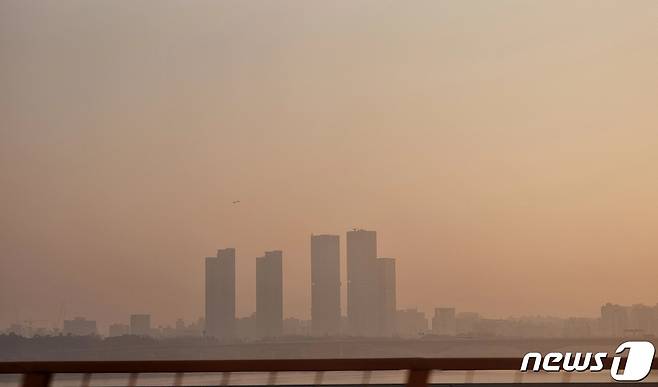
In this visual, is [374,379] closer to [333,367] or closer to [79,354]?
[333,367]

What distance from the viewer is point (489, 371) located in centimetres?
330

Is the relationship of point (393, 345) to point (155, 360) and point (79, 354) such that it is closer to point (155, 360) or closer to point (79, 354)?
point (79, 354)

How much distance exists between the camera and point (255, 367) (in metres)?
3.32

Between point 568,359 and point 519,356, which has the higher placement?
point 568,359

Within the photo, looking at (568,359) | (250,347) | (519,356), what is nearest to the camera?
(519,356)

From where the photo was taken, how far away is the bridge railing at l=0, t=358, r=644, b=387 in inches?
Answer: 127

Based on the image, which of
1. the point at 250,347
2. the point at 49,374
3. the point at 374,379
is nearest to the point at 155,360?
the point at 49,374

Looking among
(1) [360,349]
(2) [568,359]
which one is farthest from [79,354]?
(2) [568,359]

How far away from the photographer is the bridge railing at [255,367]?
10.6 feet

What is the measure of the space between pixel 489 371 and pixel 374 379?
40cm

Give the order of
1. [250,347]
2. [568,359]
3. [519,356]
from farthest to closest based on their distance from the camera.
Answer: [250,347] → [568,359] → [519,356]

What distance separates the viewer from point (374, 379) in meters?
3.42

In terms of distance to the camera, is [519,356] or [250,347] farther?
[250,347]

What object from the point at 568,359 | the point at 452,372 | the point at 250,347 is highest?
the point at 250,347
